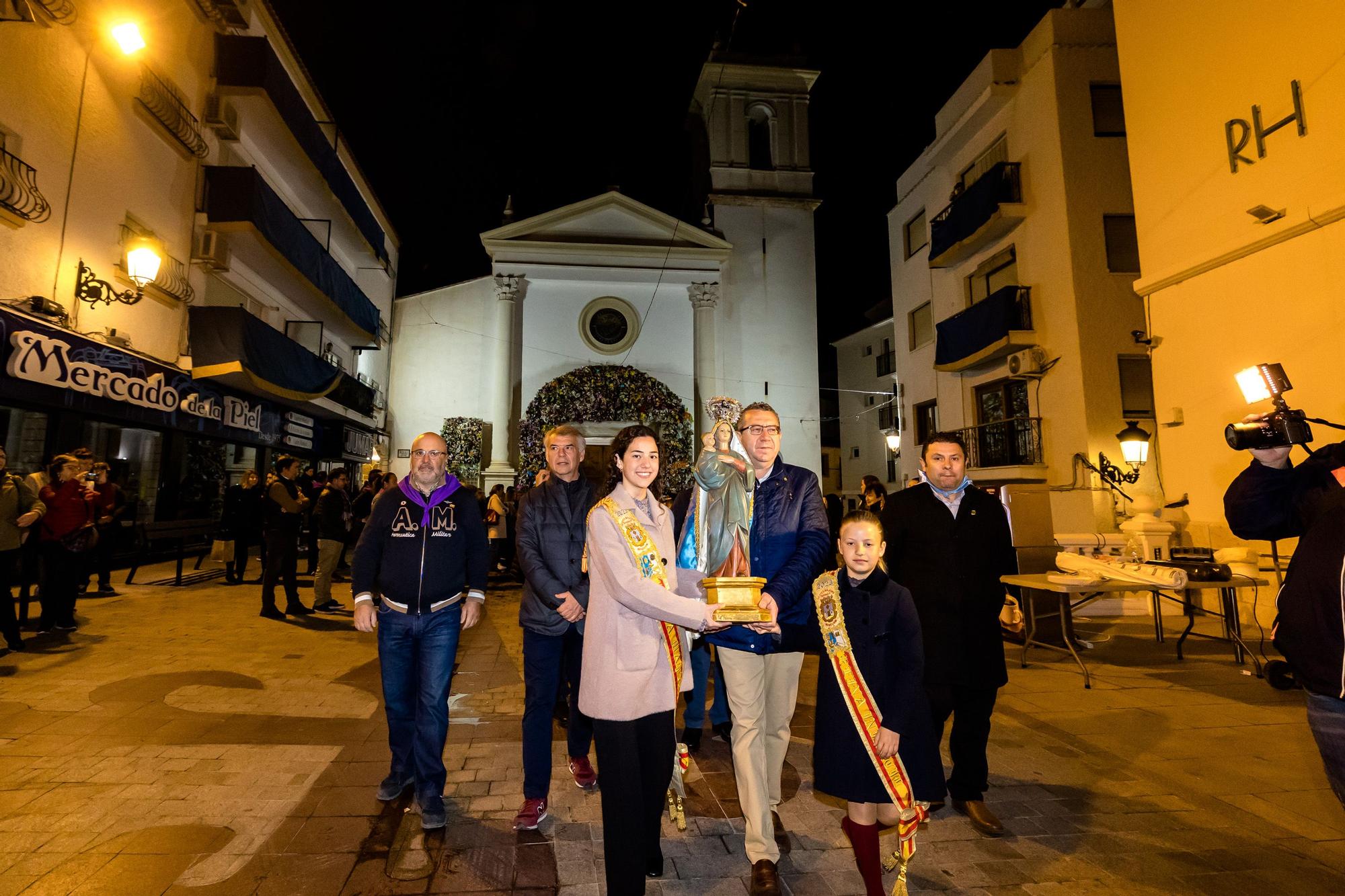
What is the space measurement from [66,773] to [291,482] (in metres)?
5.00

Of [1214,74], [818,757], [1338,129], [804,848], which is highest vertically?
[1214,74]

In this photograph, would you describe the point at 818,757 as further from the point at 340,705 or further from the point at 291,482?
the point at 291,482

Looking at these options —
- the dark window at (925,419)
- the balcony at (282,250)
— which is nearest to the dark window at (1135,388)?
the dark window at (925,419)

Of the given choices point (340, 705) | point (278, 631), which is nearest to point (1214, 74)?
point (340, 705)

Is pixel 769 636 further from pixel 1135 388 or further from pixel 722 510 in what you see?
pixel 1135 388

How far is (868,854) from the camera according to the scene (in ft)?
7.93

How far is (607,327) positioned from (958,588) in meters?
19.5

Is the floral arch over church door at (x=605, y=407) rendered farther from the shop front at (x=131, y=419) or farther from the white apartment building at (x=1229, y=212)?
the white apartment building at (x=1229, y=212)

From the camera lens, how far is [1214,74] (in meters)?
7.45

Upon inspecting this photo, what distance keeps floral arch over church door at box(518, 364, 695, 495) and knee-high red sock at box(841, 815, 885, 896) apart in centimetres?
1527

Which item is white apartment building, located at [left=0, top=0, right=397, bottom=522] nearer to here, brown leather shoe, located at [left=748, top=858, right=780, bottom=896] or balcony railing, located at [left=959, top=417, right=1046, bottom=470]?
brown leather shoe, located at [left=748, top=858, right=780, bottom=896]

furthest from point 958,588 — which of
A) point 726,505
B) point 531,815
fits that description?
point 531,815

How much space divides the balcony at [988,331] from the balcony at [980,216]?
57.8 inches

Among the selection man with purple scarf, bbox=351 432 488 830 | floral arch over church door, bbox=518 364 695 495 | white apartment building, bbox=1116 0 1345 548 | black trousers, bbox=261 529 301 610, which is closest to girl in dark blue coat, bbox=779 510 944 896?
man with purple scarf, bbox=351 432 488 830
